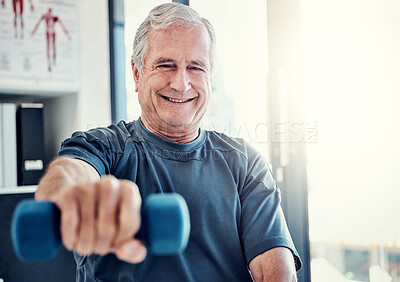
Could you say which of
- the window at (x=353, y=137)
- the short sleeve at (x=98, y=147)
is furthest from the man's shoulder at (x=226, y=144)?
the window at (x=353, y=137)

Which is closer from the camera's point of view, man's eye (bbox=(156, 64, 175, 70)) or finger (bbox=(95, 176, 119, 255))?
finger (bbox=(95, 176, 119, 255))

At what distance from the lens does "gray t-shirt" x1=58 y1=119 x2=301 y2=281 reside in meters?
1.05

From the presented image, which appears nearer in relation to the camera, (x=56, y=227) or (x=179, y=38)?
(x=56, y=227)

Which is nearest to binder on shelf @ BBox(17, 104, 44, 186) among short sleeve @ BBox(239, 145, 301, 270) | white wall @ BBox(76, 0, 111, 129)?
white wall @ BBox(76, 0, 111, 129)

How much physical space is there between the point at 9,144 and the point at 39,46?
50 cm

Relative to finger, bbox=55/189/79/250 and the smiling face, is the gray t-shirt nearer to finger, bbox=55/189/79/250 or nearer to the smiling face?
the smiling face

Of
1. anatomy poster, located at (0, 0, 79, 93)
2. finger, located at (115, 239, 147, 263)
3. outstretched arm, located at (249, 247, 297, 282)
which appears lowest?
outstretched arm, located at (249, 247, 297, 282)

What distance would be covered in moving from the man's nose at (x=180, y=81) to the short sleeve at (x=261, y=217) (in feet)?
0.88

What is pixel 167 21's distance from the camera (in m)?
1.24

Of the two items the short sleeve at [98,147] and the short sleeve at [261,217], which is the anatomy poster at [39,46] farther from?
the short sleeve at [261,217]

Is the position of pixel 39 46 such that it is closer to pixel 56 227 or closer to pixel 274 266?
pixel 274 266

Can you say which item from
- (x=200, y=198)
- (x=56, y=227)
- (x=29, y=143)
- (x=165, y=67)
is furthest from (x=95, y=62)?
(x=56, y=227)

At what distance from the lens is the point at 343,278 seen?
1.79 m

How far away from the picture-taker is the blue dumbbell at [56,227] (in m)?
0.44
